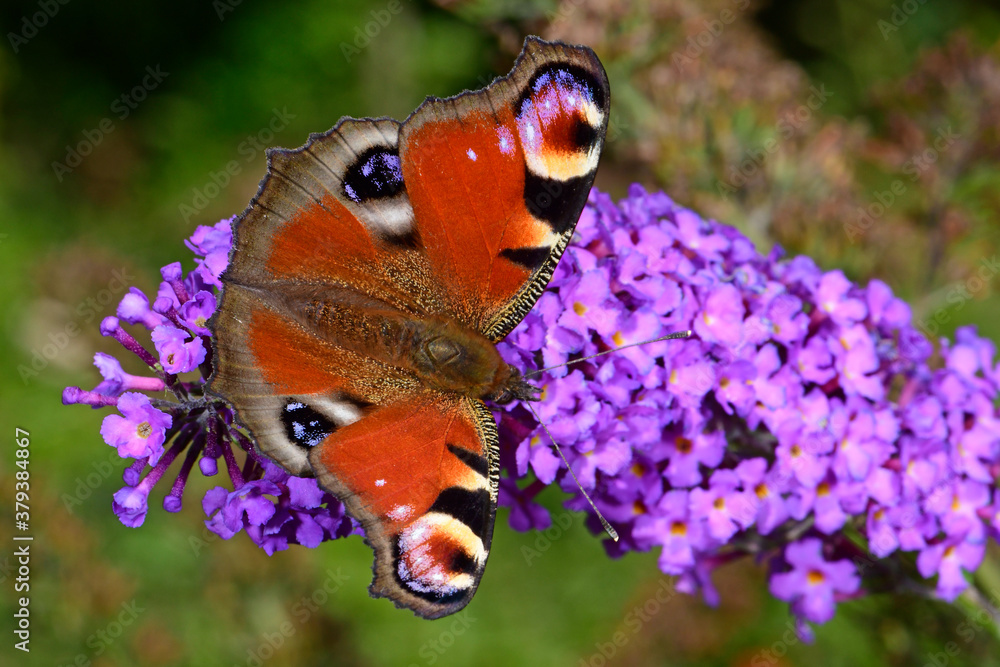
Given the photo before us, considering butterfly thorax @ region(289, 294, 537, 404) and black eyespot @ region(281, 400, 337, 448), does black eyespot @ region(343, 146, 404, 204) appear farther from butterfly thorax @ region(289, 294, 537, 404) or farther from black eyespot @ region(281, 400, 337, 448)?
black eyespot @ region(281, 400, 337, 448)

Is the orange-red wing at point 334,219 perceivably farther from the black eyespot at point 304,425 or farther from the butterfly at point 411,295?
the black eyespot at point 304,425

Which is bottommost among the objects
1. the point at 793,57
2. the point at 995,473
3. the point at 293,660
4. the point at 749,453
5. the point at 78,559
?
the point at 78,559

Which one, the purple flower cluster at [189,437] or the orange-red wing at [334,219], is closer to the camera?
the purple flower cluster at [189,437]

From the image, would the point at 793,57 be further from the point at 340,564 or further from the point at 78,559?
the point at 78,559

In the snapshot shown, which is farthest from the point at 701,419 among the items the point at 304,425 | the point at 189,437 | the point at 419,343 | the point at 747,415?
the point at 189,437

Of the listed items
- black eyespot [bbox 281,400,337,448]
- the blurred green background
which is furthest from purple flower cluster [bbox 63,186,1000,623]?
the blurred green background

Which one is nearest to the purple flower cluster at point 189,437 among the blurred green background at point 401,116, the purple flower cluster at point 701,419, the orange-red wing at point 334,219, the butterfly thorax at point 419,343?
the purple flower cluster at point 701,419

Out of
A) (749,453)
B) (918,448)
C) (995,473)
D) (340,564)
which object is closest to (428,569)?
(749,453)
